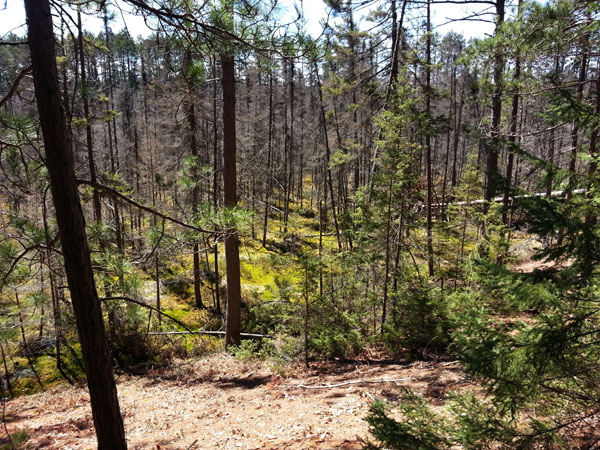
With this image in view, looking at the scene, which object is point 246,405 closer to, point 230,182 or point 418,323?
point 418,323

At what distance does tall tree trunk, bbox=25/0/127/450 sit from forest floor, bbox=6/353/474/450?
4.39 feet

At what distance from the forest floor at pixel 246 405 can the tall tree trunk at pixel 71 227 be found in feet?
4.39

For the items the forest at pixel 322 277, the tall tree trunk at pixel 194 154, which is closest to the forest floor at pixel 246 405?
the forest at pixel 322 277

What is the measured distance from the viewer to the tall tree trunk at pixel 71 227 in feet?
9.02

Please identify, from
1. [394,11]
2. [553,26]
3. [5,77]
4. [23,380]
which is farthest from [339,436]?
[23,380]

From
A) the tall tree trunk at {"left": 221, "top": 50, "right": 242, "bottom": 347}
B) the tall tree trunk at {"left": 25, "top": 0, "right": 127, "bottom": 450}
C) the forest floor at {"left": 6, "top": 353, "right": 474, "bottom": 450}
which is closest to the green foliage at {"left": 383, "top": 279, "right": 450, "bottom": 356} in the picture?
the forest floor at {"left": 6, "top": 353, "right": 474, "bottom": 450}

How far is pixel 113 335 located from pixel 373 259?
868 centimetres

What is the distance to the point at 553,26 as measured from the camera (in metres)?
6.50

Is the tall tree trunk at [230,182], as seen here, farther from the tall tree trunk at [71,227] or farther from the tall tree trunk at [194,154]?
the tall tree trunk at [71,227]

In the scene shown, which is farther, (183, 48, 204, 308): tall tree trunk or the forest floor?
(183, 48, 204, 308): tall tree trunk

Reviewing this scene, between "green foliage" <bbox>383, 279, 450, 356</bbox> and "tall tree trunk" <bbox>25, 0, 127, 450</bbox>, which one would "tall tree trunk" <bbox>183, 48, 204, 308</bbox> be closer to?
"tall tree trunk" <bbox>25, 0, 127, 450</bbox>

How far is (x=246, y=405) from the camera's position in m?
6.51

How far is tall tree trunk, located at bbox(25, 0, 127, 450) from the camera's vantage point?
275 cm

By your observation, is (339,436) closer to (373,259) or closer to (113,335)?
(373,259)
